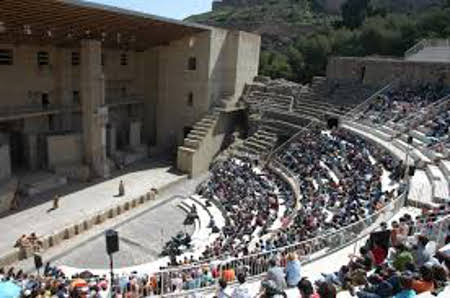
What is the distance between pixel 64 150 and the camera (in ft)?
92.4

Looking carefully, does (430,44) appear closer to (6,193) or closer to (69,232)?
(69,232)

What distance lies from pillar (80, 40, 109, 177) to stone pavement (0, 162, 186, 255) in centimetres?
168

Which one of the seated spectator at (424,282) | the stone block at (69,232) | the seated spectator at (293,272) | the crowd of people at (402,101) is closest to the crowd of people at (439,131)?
the crowd of people at (402,101)

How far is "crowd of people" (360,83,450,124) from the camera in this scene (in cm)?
2680

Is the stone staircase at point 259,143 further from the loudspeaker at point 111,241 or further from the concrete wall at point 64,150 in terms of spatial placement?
the loudspeaker at point 111,241

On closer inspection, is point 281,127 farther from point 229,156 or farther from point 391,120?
point 391,120

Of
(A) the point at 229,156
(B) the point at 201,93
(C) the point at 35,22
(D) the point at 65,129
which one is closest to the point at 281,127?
(A) the point at 229,156

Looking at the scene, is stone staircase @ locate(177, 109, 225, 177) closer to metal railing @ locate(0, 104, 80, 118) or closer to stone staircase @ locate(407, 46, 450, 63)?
metal railing @ locate(0, 104, 80, 118)

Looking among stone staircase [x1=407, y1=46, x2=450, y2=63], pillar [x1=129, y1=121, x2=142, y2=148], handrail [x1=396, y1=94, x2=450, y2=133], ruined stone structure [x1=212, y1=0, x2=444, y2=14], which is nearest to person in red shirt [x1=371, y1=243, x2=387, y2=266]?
handrail [x1=396, y1=94, x2=450, y2=133]

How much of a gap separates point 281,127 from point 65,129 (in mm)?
14721

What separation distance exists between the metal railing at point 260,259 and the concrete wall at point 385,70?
18747 millimetres

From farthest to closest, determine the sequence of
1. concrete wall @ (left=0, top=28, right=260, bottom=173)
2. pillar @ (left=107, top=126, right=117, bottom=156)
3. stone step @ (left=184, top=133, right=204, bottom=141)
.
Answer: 1. pillar @ (left=107, top=126, right=117, bottom=156)
2. stone step @ (left=184, top=133, right=204, bottom=141)
3. concrete wall @ (left=0, top=28, right=260, bottom=173)

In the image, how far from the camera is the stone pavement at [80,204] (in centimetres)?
2062

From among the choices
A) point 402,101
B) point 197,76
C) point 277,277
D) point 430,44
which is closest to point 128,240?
point 277,277
